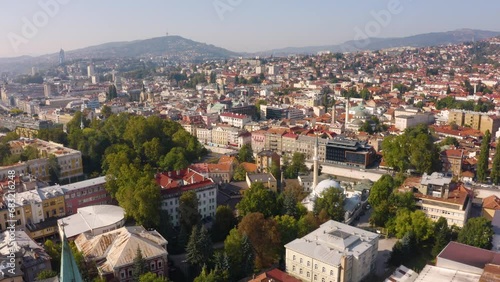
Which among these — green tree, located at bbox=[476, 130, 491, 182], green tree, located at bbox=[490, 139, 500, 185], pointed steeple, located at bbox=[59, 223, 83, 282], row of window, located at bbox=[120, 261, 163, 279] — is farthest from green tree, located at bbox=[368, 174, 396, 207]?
pointed steeple, located at bbox=[59, 223, 83, 282]

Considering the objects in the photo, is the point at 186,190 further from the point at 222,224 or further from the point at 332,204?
the point at 332,204

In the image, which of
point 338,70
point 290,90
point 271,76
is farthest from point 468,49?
point 290,90

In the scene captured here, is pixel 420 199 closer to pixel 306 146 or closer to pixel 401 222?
pixel 401 222

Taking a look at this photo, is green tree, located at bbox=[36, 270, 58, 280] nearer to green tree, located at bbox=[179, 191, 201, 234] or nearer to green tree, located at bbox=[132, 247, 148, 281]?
green tree, located at bbox=[132, 247, 148, 281]

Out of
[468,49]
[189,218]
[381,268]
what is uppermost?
[468,49]

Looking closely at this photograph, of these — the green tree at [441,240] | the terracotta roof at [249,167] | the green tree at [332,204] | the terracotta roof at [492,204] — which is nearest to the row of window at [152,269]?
the green tree at [332,204]

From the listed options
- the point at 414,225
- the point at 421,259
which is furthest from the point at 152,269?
the point at 414,225
